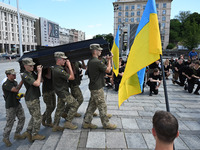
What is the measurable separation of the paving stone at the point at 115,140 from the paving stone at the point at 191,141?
138 cm

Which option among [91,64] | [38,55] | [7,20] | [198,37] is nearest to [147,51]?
[91,64]

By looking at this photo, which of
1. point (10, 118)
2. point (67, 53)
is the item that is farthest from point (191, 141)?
point (10, 118)

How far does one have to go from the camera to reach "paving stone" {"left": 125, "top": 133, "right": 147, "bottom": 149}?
131 inches

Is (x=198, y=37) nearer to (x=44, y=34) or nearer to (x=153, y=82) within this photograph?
(x=153, y=82)

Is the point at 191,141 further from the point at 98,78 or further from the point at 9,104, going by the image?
the point at 9,104

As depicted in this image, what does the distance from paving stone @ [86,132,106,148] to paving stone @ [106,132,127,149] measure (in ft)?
0.33

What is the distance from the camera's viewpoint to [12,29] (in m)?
74.6

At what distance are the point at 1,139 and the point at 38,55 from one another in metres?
2.32

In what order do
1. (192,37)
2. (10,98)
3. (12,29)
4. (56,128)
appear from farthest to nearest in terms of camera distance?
(12,29), (192,37), (56,128), (10,98)

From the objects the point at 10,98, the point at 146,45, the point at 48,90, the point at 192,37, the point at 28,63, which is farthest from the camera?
the point at 192,37

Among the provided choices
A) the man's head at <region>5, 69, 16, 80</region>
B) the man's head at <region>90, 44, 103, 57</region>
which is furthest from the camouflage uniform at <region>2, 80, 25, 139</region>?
the man's head at <region>90, 44, 103, 57</region>

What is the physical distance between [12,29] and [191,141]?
86690mm

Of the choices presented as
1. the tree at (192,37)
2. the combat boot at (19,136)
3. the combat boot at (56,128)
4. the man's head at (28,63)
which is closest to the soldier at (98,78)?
the combat boot at (56,128)

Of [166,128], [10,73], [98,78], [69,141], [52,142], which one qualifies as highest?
[10,73]
